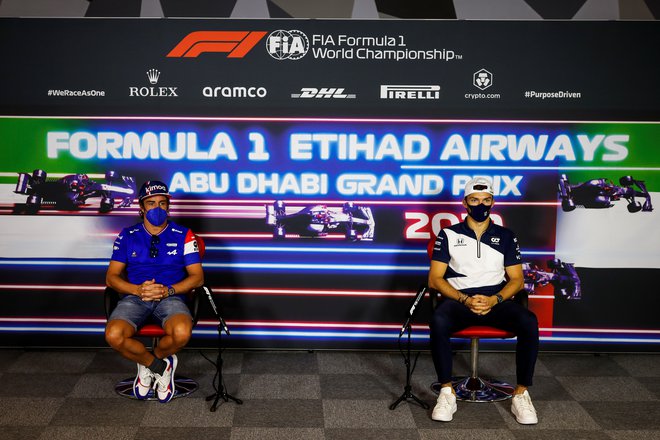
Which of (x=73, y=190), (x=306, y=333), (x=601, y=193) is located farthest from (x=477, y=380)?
(x=73, y=190)

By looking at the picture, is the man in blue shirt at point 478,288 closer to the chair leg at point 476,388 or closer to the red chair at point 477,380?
the red chair at point 477,380

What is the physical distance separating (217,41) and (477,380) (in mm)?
2606

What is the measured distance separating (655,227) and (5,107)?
4.28m

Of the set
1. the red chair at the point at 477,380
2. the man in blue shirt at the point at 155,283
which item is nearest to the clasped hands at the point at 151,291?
the man in blue shirt at the point at 155,283

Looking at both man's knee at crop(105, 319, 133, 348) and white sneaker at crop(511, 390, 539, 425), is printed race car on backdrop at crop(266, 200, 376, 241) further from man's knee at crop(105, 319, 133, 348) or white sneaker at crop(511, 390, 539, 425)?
white sneaker at crop(511, 390, 539, 425)

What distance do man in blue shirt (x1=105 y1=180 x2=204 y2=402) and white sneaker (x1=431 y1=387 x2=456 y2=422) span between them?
137cm

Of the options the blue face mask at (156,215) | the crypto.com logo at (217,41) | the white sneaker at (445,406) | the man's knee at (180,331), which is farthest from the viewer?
the crypto.com logo at (217,41)

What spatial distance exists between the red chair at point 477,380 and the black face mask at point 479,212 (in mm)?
318

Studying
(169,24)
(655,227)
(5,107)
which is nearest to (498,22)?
(655,227)

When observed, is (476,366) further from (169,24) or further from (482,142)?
(169,24)

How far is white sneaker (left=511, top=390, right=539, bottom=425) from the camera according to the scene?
346cm

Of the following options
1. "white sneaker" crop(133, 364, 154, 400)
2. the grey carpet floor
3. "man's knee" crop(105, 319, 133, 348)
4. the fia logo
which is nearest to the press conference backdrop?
the fia logo

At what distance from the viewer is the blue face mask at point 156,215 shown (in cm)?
383

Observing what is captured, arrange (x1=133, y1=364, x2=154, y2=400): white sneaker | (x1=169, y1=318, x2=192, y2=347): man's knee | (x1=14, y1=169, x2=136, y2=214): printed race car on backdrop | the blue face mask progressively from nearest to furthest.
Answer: (x1=169, y1=318, x2=192, y2=347): man's knee, (x1=133, y1=364, x2=154, y2=400): white sneaker, the blue face mask, (x1=14, y1=169, x2=136, y2=214): printed race car on backdrop
